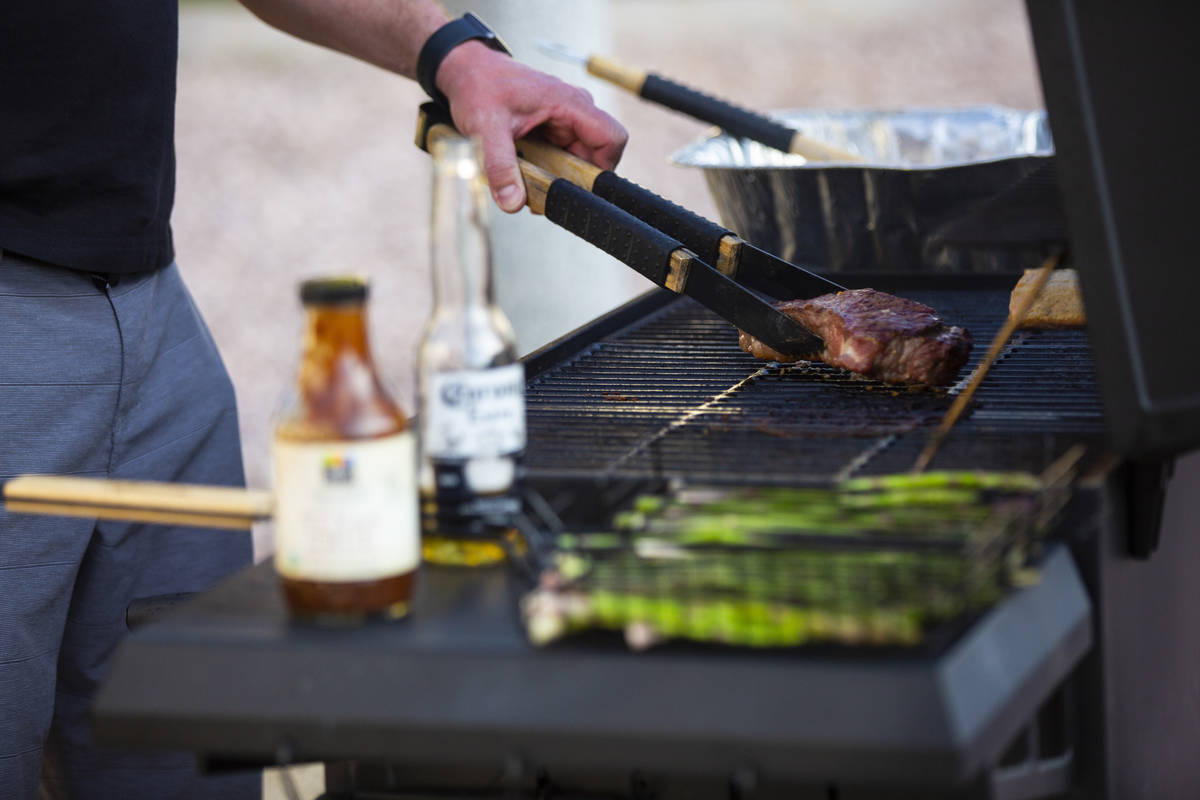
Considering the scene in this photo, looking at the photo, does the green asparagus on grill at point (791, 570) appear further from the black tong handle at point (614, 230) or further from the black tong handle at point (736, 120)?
the black tong handle at point (736, 120)

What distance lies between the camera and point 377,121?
1322 centimetres

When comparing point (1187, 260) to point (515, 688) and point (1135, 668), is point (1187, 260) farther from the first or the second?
point (515, 688)

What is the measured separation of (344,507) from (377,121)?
12457 mm

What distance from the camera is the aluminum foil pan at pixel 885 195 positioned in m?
2.85

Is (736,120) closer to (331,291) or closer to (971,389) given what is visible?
(971,389)

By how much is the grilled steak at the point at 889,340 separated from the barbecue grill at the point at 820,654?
0.04 m

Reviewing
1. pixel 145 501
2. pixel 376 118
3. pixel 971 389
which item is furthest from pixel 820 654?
pixel 376 118

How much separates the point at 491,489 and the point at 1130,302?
711mm

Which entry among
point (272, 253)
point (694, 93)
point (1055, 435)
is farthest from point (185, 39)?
point (1055, 435)

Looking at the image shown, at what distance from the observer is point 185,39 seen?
1524 centimetres

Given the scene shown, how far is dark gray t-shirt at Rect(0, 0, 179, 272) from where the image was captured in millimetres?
2232

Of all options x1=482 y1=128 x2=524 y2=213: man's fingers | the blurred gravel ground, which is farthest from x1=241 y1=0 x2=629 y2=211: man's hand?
the blurred gravel ground

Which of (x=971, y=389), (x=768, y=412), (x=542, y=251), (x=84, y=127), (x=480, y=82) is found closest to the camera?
(x=971, y=389)

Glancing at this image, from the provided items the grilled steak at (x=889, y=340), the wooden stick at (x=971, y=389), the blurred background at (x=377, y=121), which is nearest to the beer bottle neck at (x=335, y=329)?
the wooden stick at (x=971, y=389)
